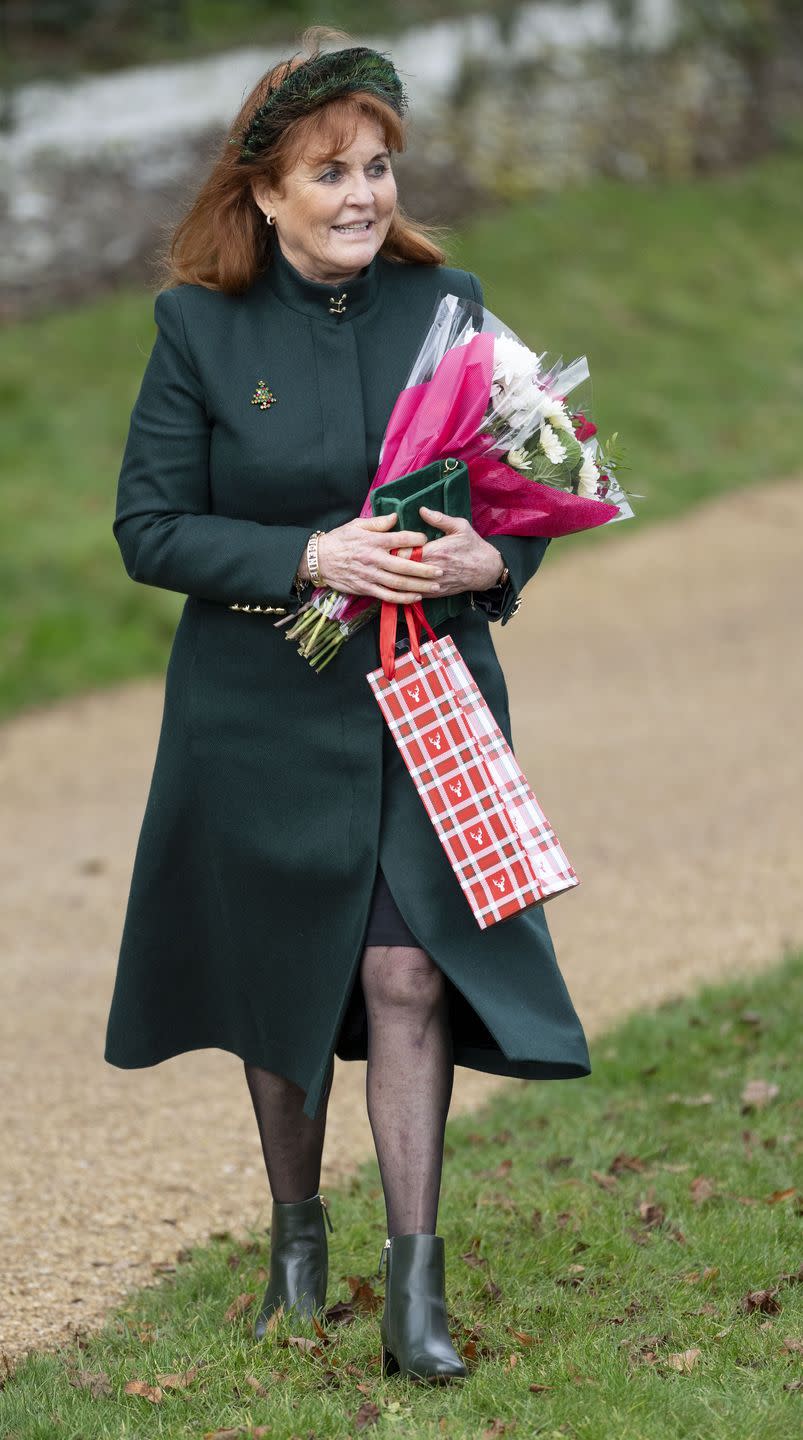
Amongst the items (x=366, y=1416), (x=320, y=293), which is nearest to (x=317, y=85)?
(x=320, y=293)

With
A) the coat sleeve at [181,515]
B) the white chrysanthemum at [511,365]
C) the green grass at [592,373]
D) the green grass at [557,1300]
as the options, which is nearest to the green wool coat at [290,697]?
the coat sleeve at [181,515]

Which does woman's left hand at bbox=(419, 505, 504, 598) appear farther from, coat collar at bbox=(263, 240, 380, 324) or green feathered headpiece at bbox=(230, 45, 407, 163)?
green feathered headpiece at bbox=(230, 45, 407, 163)

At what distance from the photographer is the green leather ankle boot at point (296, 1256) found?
3.26 m

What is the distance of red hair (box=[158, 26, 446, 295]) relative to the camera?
2.98 m

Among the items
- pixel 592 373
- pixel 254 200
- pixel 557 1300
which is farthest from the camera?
pixel 592 373

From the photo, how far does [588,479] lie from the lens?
2.99 meters

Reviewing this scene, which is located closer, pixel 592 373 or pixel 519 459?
pixel 519 459

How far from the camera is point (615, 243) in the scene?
16578 millimetres

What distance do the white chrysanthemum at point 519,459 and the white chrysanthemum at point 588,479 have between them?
0.31 feet

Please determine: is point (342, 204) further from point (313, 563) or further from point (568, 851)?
point (568, 851)

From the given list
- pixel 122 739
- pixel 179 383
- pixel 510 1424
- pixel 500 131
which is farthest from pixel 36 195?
pixel 510 1424

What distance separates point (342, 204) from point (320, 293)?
0.17 meters

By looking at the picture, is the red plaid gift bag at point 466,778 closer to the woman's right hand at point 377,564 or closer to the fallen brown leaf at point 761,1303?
the woman's right hand at point 377,564

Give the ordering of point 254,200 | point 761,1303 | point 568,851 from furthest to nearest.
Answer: point 568,851 < point 761,1303 < point 254,200
